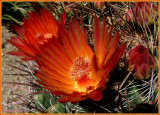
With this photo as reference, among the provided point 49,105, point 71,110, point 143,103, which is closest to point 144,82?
point 143,103

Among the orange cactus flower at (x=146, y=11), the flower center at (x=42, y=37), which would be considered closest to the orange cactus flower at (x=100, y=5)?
the orange cactus flower at (x=146, y=11)

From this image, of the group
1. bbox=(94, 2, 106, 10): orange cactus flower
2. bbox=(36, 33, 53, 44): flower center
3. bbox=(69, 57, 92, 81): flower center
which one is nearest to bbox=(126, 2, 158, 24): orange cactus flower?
bbox=(94, 2, 106, 10): orange cactus flower

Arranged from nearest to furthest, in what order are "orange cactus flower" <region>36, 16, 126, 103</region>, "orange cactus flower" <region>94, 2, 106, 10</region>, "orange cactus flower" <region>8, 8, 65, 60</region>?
1. "orange cactus flower" <region>36, 16, 126, 103</region>
2. "orange cactus flower" <region>8, 8, 65, 60</region>
3. "orange cactus flower" <region>94, 2, 106, 10</region>

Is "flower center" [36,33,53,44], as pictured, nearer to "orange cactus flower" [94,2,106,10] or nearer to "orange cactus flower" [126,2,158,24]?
"orange cactus flower" [94,2,106,10]

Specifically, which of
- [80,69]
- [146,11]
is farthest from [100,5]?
[80,69]

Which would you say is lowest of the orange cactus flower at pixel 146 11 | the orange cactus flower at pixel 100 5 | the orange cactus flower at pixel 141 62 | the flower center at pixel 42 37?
the orange cactus flower at pixel 141 62

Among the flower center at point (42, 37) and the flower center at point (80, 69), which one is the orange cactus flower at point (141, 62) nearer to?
the flower center at point (80, 69)

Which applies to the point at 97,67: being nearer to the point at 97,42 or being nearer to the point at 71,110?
the point at 97,42
